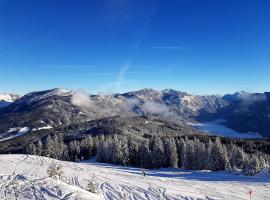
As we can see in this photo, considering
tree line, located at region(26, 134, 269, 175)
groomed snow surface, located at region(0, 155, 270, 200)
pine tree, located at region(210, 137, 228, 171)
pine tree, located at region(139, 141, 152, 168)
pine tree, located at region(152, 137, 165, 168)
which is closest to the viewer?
groomed snow surface, located at region(0, 155, 270, 200)

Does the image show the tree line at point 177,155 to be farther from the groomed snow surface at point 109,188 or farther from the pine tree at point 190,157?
the groomed snow surface at point 109,188

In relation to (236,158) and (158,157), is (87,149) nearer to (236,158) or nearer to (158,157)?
(158,157)

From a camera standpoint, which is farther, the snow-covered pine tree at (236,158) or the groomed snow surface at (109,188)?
the snow-covered pine tree at (236,158)

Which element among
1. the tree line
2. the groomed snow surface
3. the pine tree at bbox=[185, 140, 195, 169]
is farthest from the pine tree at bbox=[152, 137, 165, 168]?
the groomed snow surface

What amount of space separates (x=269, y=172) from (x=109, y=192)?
41009 millimetres

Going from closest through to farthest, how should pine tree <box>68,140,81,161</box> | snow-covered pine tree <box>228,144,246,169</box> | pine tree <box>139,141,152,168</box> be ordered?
snow-covered pine tree <box>228,144,246,169</box> < pine tree <box>139,141,152,168</box> < pine tree <box>68,140,81,161</box>

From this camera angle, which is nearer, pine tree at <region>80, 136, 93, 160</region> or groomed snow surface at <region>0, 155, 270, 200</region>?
groomed snow surface at <region>0, 155, 270, 200</region>

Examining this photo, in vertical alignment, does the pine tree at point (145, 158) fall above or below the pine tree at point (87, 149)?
below

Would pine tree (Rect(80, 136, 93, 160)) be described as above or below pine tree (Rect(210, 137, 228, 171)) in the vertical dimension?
above

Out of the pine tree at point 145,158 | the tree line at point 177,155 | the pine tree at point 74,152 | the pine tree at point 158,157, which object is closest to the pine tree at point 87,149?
the pine tree at point 74,152

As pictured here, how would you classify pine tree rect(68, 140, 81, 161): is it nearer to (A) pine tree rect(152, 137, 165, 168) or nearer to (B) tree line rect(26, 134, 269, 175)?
(B) tree line rect(26, 134, 269, 175)

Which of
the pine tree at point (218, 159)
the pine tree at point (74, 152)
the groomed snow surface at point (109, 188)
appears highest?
the pine tree at point (74, 152)

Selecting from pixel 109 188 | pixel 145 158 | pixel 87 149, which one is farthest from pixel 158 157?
pixel 109 188

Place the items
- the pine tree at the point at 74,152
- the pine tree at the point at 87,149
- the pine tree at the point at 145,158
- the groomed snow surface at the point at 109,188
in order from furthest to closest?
1. the pine tree at the point at 87,149
2. the pine tree at the point at 74,152
3. the pine tree at the point at 145,158
4. the groomed snow surface at the point at 109,188
